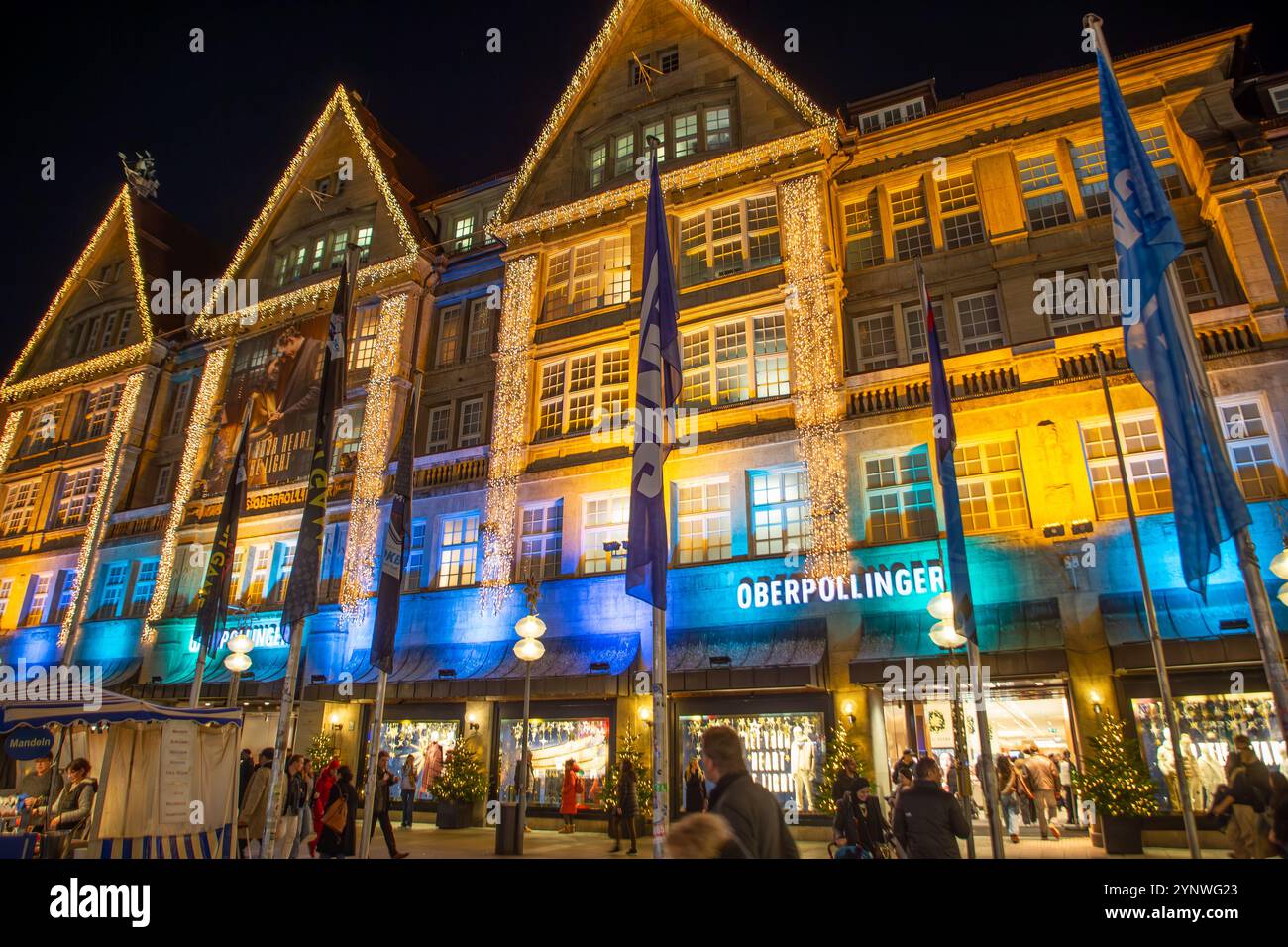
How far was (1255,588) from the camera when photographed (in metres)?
7.47

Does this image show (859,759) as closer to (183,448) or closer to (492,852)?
(492,852)

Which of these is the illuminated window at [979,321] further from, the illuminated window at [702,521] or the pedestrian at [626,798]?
the pedestrian at [626,798]

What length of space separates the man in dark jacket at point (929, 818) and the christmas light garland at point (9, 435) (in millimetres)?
45213

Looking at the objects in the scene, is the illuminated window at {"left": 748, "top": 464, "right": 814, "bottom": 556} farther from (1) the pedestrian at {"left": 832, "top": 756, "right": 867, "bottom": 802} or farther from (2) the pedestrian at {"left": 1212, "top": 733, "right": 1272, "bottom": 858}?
(2) the pedestrian at {"left": 1212, "top": 733, "right": 1272, "bottom": 858}

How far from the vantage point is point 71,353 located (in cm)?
3706

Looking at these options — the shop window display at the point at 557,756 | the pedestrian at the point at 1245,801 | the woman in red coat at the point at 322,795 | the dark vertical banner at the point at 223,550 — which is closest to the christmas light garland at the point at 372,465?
the dark vertical banner at the point at 223,550

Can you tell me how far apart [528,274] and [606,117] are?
647 cm

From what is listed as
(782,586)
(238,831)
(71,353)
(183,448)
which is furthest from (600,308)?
(71,353)

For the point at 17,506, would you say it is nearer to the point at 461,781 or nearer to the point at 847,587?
the point at 461,781

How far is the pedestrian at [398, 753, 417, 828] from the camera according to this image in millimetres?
20500

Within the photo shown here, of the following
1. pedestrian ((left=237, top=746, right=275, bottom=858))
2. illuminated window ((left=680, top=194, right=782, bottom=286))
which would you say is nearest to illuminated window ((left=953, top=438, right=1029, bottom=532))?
illuminated window ((left=680, top=194, right=782, bottom=286))

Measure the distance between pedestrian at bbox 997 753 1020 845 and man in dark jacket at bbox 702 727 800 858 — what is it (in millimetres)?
15071

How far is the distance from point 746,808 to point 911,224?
2140cm
